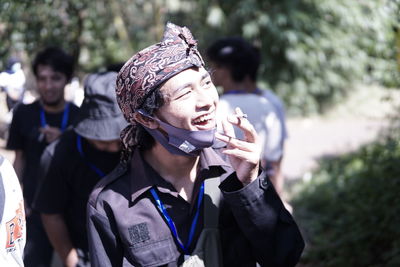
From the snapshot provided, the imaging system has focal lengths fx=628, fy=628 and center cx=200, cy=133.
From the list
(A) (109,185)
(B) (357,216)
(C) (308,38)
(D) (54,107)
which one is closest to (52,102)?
(D) (54,107)

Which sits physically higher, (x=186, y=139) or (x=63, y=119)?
(x=186, y=139)

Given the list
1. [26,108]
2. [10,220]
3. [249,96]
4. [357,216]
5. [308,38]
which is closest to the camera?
[10,220]

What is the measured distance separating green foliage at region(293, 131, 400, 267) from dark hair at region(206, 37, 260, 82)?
5.35ft

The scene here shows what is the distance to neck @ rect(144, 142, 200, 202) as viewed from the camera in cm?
250

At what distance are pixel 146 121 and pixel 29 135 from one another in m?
2.33

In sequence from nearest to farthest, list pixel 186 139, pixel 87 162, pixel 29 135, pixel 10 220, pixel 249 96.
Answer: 1. pixel 10 220
2. pixel 186 139
3. pixel 87 162
4. pixel 249 96
5. pixel 29 135

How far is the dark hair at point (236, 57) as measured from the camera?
459cm

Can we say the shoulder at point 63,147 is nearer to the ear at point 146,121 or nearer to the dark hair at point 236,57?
the ear at point 146,121

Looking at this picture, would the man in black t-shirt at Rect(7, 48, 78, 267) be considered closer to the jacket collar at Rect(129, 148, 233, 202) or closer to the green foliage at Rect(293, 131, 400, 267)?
the jacket collar at Rect(129, 148, 233, 202)

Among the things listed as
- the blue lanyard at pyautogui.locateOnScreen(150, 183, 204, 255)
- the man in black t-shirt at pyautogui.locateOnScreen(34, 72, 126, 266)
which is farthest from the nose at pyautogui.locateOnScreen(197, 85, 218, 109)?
the man in black t-shirt at pyautogui.locateOnScreen(34, 72, 126, 266)

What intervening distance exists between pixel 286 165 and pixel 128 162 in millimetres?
7925

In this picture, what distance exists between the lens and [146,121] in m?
2.44

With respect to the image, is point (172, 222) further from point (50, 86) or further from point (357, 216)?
point (357, 216)

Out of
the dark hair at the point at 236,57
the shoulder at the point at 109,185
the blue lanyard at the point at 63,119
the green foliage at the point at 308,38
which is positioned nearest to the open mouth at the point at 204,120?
the shoulder at the point at 109,185
